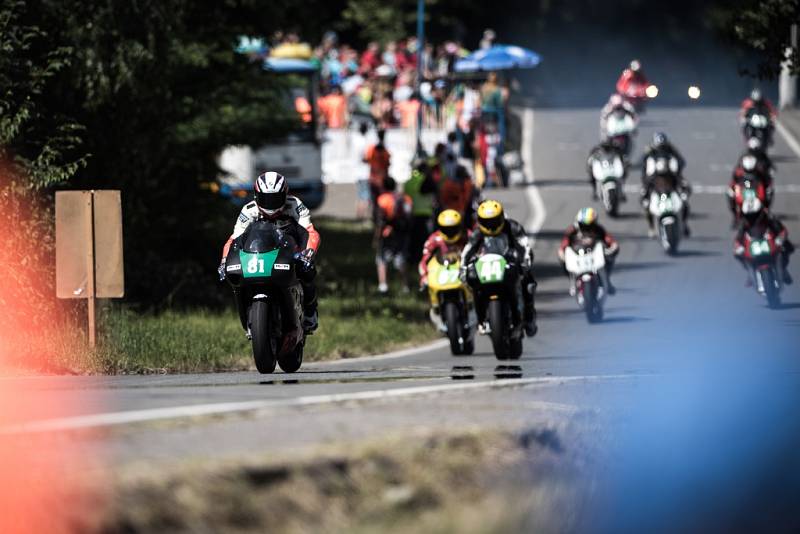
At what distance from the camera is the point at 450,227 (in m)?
17.9

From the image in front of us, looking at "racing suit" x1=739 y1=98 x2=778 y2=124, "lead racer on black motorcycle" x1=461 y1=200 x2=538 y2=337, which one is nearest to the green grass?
"lead racer on black motorcycle" x1=461 y1=200 x2=538 y2=337

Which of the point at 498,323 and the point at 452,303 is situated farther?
the point at 452,303

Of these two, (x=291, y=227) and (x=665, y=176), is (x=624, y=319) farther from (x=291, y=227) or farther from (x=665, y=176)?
(x=291, y=227)

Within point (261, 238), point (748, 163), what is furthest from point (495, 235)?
point (748, 163)

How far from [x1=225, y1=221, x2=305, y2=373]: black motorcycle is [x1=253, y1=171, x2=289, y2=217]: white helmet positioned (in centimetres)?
12

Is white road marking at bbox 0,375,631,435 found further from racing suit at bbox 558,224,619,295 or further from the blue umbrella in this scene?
the blue umbrella

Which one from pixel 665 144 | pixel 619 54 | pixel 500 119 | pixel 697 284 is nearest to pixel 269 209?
pixel 697 284

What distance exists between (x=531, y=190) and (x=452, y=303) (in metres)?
23.8

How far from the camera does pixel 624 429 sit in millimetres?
7539

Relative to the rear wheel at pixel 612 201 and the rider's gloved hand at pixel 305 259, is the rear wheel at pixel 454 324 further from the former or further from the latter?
the rear wheel at pixel 612 201

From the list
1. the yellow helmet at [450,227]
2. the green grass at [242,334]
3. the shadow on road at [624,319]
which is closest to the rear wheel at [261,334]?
the green grass at [242,334]

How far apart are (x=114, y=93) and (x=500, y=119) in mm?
21523

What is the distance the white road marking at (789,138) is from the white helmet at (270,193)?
3409 centimetres

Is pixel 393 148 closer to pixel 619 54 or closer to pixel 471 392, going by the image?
pixel 619 54
